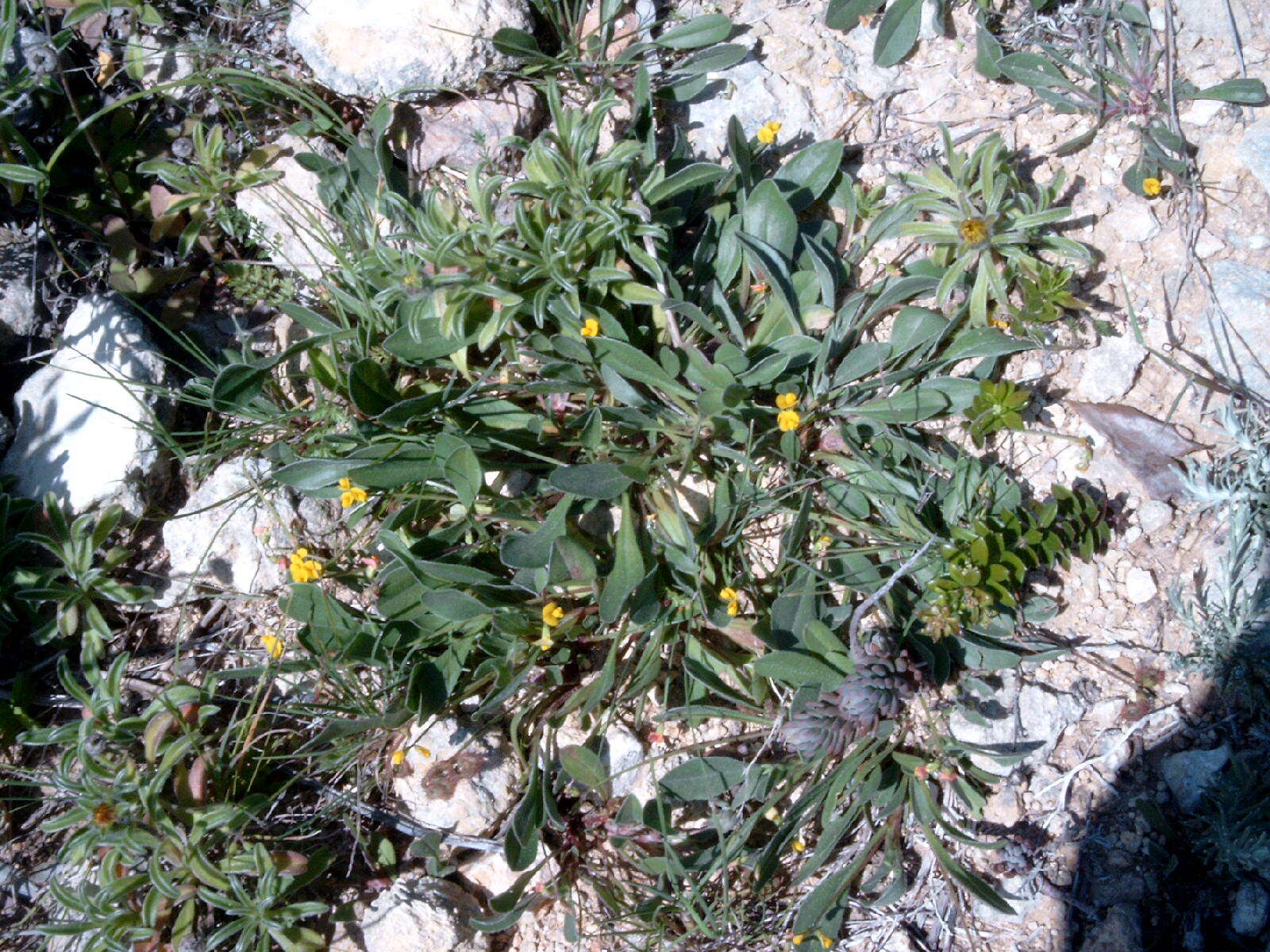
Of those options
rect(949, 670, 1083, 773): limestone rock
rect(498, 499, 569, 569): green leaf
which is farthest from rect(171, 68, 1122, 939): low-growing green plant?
rect(949, 670, 1083, 773): limestone rock

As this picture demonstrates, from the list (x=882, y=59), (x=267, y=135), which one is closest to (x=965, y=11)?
(x=882, y=59)

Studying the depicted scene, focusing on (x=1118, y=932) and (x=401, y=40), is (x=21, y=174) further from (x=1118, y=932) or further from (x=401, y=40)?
(x=1118, y=932)

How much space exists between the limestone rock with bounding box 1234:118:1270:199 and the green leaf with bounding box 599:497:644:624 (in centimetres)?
237

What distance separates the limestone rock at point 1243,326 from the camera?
9.75 ft

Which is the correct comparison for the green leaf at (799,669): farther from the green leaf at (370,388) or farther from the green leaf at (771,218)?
the green leaf at (370,388)

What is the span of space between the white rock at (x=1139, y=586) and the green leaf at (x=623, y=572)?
160 cm

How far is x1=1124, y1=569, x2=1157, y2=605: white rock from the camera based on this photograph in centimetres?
299

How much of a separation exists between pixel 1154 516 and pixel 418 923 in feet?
9.39

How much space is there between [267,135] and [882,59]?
258cm

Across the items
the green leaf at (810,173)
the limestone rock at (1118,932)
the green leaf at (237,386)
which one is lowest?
Answer: the limestone rock at (1118,932)

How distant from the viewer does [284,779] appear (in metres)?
3.47

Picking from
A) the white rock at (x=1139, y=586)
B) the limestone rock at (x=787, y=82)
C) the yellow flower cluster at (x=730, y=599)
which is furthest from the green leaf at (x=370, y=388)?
the white rock at (x=1139, y=586)

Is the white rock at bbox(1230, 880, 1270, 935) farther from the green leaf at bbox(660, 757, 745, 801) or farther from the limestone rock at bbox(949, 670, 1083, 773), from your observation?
the green leaf at bbox(660, 757, 745, 801)

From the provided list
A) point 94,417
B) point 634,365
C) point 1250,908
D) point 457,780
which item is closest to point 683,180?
point 634,365
